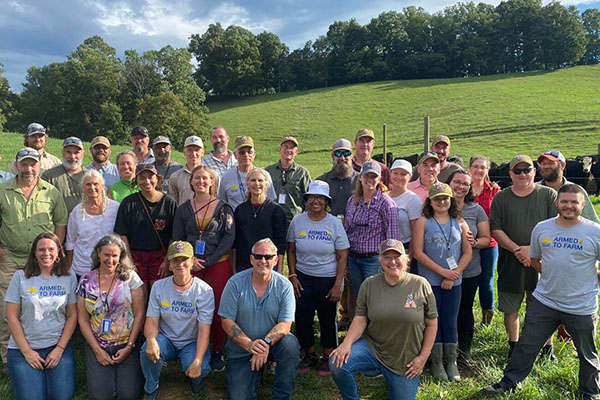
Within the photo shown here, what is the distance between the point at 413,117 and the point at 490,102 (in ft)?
24.1

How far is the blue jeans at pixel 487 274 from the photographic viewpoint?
16.8 feet

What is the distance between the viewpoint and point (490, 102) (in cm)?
3962

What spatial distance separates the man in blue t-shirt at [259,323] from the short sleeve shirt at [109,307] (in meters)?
1.02

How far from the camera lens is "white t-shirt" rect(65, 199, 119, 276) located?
4.73m

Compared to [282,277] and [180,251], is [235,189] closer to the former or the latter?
[180,251]

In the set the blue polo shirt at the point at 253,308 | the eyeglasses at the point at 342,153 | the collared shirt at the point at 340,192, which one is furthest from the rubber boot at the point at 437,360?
the eyeglasses at the point at 342,153

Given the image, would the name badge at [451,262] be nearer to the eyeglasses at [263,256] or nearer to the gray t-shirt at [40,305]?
the eyeglasses at [263,256]

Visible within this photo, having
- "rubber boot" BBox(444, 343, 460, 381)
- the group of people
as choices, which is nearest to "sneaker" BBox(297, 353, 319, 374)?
the group of people

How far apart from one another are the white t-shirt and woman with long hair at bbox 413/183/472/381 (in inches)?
134

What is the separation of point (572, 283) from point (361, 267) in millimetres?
2029

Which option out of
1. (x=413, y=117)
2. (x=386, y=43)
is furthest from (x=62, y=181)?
(x=386, y=43)

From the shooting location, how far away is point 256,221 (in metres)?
4.75

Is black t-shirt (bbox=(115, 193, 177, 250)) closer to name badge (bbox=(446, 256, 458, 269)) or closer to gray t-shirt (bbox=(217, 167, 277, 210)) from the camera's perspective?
gray t-shirt (bbox=(217, 167, 277, 210))

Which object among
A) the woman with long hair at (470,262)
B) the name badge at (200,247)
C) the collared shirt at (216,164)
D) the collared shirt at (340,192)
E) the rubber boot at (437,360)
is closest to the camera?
the rubber boot at (437,360)
